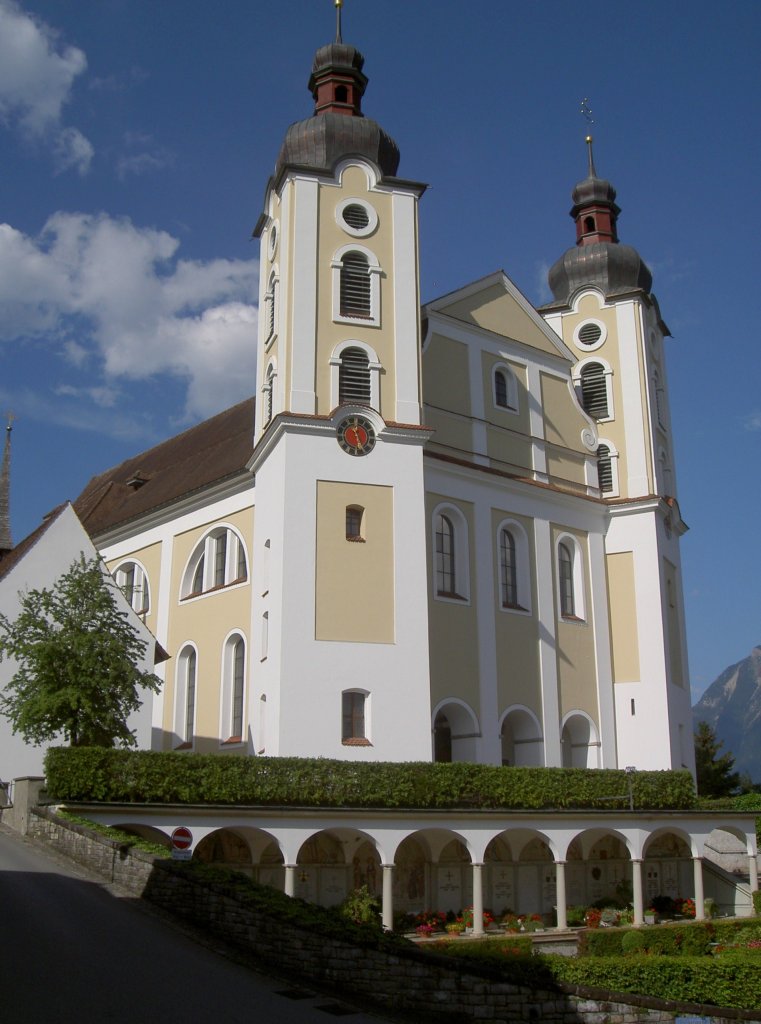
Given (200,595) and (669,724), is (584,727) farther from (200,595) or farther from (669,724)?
(200,595)

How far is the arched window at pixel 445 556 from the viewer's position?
33.5 metres

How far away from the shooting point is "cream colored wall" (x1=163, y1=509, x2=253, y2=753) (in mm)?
33875

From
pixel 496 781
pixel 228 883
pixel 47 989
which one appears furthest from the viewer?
pixel 496 781

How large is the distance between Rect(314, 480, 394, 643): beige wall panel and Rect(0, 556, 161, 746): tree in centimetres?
516

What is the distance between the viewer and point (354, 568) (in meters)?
29.8

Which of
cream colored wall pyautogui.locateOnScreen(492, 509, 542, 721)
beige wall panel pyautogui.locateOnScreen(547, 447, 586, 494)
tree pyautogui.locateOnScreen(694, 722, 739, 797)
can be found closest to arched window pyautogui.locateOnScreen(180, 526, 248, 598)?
cream colored wall pyautogui.locateOnScreen(492, 509, 542, 721)

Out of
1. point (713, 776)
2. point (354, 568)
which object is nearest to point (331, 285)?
point (354, 568)

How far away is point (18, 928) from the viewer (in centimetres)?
1497

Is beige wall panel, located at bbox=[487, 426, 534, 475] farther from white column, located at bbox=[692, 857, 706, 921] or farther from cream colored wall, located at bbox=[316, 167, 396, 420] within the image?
white column, located at bbox=[692, 857, 706, 921]

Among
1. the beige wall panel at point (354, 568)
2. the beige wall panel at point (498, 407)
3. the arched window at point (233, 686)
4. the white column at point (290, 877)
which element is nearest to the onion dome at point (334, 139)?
the beige wall panel at point (498, 407)

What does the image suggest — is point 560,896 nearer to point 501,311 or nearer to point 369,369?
point 369,369

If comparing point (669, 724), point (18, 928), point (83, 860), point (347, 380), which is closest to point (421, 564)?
point (347, 380)

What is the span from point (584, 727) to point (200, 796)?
1592cm

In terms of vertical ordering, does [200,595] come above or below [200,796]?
above
